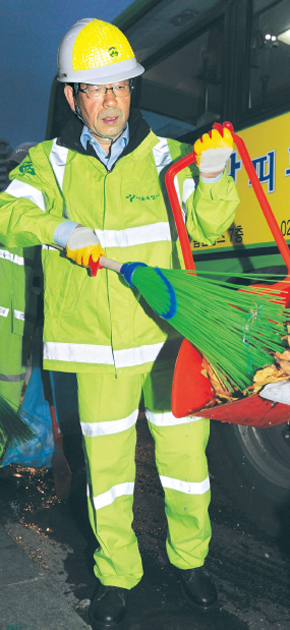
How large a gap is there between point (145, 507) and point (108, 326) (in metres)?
1.54

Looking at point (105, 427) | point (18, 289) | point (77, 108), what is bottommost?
point (105, 427)

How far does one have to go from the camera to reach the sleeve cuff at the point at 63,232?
210 centimetres

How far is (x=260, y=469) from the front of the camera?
3.28m

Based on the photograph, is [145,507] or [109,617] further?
[145,507]

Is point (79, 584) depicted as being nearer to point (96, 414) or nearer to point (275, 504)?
point (96, 414)

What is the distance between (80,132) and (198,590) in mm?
1848

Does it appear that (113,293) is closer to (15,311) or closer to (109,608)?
(109,608)

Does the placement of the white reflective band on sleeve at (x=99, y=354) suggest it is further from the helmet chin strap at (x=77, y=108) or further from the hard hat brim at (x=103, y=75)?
the hard hat brim at (x=103, y=75)

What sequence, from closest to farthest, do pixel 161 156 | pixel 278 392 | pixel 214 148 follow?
pixel 278 392 < pixel 214 148 < pixel 161 156

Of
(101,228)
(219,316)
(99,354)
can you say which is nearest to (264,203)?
(219,316)

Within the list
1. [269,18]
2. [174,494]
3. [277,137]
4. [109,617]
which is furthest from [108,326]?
[269,18]

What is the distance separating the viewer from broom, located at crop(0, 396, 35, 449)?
9.82 feet

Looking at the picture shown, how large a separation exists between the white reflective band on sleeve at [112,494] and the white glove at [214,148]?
4.17 ft

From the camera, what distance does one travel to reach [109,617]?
2.22 metres
